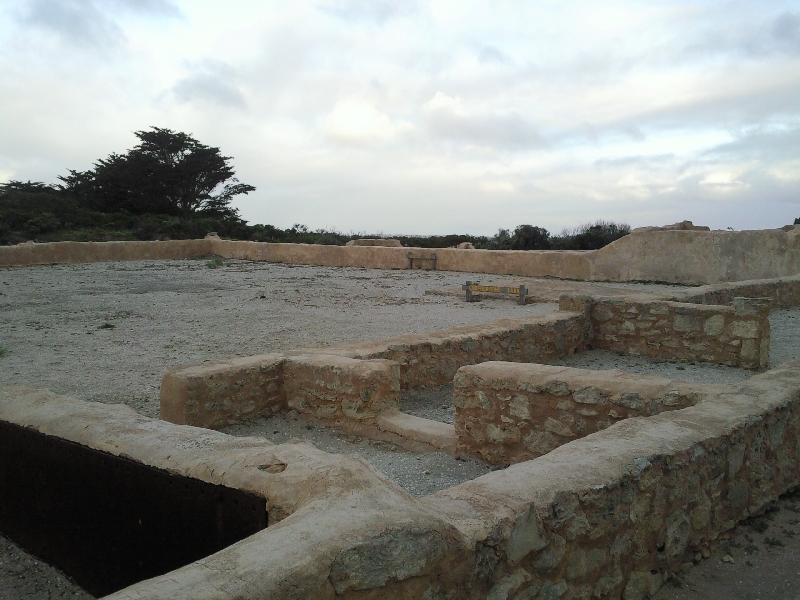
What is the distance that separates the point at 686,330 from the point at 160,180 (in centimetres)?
3241

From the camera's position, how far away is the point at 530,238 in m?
25.0

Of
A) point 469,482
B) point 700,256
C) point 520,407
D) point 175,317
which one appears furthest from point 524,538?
point 700,256

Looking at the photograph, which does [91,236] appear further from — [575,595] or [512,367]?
[575,595]

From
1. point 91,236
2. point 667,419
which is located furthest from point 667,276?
point 91,236

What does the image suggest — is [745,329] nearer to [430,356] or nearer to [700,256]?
[430,356]

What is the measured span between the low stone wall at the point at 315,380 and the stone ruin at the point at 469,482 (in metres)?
0.01

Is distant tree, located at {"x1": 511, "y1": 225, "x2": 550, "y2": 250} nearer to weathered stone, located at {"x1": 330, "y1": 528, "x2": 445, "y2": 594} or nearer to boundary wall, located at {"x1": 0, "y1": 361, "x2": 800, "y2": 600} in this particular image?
boundary wall, located at {"x1": 0, "y1": 361, "x2": 800, "y2": 600}

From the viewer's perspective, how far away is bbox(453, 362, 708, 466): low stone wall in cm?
367

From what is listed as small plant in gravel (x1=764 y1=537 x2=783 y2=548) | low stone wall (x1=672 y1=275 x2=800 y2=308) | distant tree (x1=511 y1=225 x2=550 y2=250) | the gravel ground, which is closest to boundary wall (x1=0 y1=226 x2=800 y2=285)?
the gravel ground

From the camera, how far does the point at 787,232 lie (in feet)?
41.6

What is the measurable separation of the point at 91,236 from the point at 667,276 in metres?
20.2

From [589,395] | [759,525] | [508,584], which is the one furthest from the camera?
[589,395]

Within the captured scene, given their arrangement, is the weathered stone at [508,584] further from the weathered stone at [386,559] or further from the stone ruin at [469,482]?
the weathered stone at [386,559]

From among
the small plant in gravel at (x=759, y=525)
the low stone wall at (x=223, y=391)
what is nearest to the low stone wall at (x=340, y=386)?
the low stone wall at (x=223, y=391)
